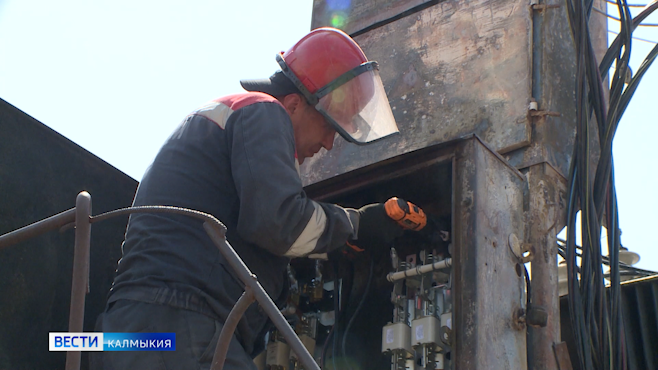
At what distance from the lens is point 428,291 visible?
2988 millimetres

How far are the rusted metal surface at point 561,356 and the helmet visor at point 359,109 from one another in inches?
43.5

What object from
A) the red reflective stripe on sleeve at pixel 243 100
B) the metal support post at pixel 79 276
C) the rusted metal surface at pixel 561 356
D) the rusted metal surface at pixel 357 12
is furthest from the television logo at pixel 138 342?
the rusted metal surface at pixel 357 12

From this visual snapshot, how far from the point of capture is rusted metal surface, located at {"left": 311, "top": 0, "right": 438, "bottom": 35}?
4.24m

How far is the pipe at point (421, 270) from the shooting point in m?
2.91

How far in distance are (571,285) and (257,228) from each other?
154cm

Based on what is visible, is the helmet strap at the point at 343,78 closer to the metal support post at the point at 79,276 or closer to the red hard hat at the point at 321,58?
the red hard hat at the point at 321,58

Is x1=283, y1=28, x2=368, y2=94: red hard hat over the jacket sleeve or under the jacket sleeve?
over

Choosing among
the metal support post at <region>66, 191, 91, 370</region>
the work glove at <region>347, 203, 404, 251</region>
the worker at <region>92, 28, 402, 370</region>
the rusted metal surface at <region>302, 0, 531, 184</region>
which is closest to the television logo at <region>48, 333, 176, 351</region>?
the worker at <region>92, 28, 402, 370</region>

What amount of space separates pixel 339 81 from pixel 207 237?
34.3 inches

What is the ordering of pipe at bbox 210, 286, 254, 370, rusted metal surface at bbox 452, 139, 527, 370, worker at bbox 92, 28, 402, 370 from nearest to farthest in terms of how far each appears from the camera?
pipe at bbox 210, 286, 254, 370
worker at bbox 92, 28, 402, 370
rusted metal surface at bbox 452, 139, 527, 370

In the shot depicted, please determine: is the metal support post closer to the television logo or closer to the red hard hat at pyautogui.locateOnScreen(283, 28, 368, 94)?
the television logo

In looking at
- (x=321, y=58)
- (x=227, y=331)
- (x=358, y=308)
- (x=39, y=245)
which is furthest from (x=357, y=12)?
(x=227, y=331)

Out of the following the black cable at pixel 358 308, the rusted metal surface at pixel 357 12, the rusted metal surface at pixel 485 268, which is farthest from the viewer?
the rusted metal surface at pixel 357 12

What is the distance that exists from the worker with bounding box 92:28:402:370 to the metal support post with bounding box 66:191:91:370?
2.19 ft
